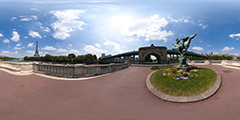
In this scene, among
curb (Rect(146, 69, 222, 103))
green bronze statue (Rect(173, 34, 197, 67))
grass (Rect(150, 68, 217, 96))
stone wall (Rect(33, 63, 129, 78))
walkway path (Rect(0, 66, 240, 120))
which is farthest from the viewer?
green bronze statue (Rect(173, 34, 197, 67))

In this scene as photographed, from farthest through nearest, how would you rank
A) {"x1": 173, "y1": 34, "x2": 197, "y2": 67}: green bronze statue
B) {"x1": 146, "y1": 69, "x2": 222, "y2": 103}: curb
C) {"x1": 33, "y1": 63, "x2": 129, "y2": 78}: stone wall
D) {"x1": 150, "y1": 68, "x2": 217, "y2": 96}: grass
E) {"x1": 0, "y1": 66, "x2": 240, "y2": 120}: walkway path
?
{"x1": 173, "y1": 34, "x2": 197, "y2": 67}: green bronze statue, {"x1": 33, "y1": 63, "x2": 129, "y2": 78}: stone wall, {"x1": 150, "y1": 68, "x2": 217, "y2": 96}: grass, {"x1": 146, "y1": 69, "x2": 222, "y2": 103}: curb, {"x1": 0, "y1": 66, "x2": 240, "y2": 120}: walkway path

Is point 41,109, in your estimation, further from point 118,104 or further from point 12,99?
point 118,104

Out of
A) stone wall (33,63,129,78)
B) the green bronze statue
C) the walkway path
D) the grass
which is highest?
the green bronze statue

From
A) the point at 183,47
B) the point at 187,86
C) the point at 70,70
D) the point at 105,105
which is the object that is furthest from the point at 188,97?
the point at 70,70

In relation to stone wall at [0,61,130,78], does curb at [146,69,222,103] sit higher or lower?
lower

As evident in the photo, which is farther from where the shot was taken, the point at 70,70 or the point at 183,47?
the point at 183,47

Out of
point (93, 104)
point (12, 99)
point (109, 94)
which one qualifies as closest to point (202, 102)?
point (109, 94)

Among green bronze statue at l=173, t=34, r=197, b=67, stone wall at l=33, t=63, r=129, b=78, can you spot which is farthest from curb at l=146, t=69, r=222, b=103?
stone wall at l=33, t=63, r=129, b=78

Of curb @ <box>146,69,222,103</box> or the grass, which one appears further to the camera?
the grass

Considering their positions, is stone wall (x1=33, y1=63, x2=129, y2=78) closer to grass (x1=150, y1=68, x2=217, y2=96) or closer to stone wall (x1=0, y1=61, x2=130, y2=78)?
stone wall (x1=0, y1=61, x2=130, y2=78)

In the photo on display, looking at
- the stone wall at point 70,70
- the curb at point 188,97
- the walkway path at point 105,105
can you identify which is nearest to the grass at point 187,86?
the curb at point 188,97

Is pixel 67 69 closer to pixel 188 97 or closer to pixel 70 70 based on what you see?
pixel 70 70

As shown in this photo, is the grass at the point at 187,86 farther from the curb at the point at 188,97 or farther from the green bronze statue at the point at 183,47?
the green bronze statue at the point at 183,47

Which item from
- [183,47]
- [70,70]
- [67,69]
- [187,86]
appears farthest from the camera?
[183,47]
